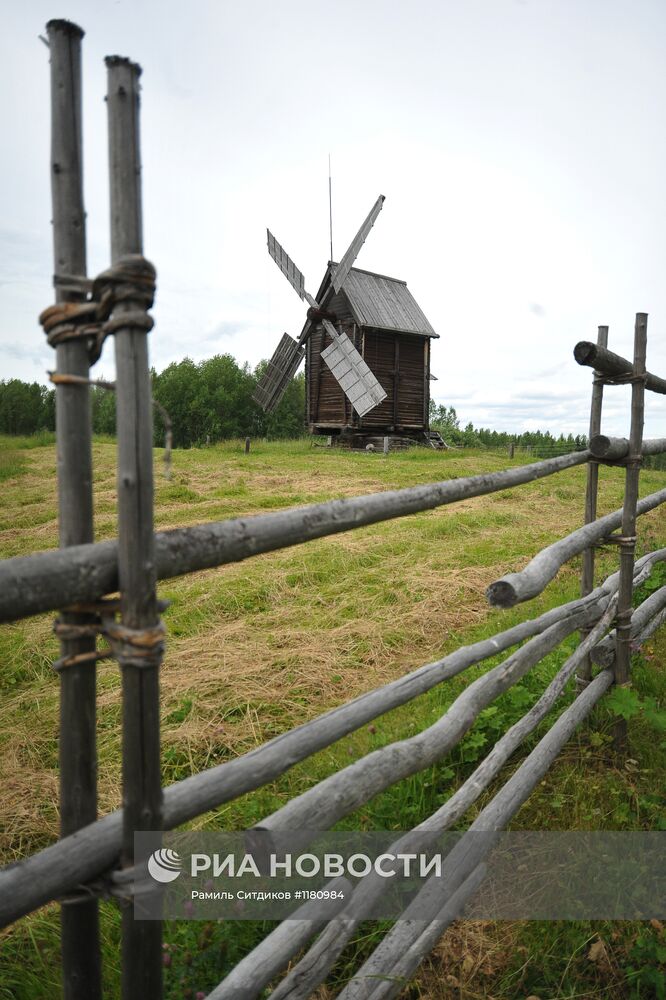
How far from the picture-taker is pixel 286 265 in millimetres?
22031

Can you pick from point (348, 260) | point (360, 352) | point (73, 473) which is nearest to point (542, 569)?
point (73, 473)

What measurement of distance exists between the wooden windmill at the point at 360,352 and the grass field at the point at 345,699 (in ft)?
39.6

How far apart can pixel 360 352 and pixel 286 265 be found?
4.81 m

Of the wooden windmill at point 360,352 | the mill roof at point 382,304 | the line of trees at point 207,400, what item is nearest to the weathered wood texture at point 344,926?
the wooden windmill at point 360,352

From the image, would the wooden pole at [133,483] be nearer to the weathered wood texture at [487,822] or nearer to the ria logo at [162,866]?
the ria logo at [162,866]

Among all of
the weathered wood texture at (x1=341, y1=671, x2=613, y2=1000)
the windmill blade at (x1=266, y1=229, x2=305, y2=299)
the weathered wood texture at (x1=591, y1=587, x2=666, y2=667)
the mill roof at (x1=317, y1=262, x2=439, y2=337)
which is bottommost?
the weathered wood texture at (x1=341, y1=671, x2=613, y2=1000)

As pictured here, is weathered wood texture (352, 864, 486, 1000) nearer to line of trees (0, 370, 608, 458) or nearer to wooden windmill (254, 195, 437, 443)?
wooden windmill (254, 195, 437, 443)

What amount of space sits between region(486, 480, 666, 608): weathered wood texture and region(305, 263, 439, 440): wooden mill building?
57.1ft

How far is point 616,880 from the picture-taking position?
7.78 feet

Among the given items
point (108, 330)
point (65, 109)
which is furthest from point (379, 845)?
point (65, 109)

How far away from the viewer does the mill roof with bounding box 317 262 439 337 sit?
20.4m

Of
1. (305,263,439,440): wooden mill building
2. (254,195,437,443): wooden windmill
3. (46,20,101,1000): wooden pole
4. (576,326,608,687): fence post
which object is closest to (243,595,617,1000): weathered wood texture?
(46,20,101,1000): wooden pole

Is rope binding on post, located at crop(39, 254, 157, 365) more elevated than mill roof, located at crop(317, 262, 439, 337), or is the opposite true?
mill roof, located at crop(317, 262, 439, 337)

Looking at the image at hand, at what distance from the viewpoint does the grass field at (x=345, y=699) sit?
6.73 feet
